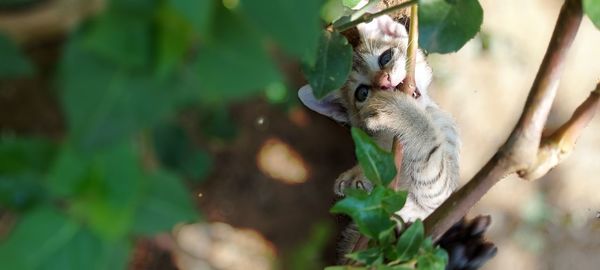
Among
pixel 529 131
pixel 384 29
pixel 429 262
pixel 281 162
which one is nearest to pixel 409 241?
pixel 429 262

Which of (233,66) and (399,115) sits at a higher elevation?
(233,66)

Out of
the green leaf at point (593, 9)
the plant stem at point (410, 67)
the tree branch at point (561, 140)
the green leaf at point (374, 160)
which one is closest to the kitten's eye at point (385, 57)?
the plant stem at point (410, 67)

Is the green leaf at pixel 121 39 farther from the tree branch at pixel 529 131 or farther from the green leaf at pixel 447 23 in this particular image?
the tree branch at pixel 529 131

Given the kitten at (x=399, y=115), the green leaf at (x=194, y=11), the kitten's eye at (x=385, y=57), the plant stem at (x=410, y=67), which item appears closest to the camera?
the green leaf at (x=194, y=11)

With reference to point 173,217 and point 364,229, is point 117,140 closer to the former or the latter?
point 173,217

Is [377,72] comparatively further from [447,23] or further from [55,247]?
[55,247]
